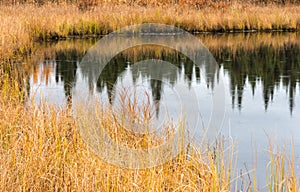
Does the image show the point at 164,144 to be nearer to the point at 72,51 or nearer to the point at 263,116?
the point at 263,116

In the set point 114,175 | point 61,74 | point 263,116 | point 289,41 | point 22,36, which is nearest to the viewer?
point 114,175

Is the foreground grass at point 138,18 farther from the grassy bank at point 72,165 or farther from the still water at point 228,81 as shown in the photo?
the grassy bank at point 72,165

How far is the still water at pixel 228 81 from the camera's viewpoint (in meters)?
7.18

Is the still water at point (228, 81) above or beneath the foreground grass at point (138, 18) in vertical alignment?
beneath

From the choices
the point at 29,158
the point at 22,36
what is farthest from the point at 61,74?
the point at 29,158

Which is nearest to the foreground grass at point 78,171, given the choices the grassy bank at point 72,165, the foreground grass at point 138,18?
the grassy bank at point 72,165

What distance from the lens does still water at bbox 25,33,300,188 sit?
718 cm

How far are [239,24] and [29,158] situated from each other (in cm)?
1722

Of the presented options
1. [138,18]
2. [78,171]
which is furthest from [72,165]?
[138,18]

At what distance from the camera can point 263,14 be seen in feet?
70.9

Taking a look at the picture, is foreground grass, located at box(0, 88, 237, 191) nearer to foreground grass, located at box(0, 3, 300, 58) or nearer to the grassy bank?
the grassy bank

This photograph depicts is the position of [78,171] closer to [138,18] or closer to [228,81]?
[228,81]

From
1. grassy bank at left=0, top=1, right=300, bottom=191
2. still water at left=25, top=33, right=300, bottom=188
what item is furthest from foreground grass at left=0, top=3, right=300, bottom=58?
grassy bank at left=0, top=1, right=300, bottom=191

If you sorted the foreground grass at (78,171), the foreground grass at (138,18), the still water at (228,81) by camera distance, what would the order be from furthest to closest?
the foreground grass at (138,18)
the still water at (228,81)
the foreground grass at (78,171)
